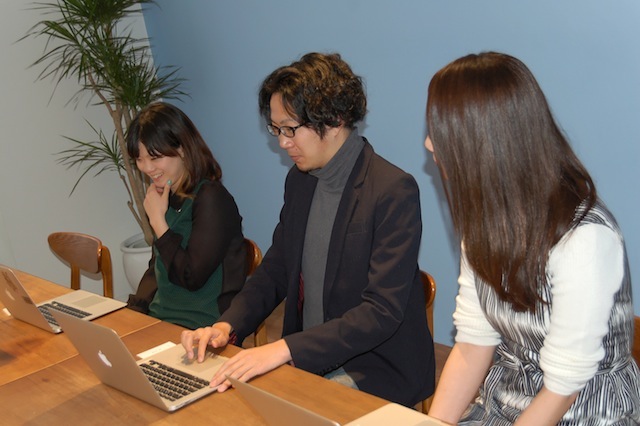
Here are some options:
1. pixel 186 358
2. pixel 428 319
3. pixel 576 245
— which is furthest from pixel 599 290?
pixel 186 358

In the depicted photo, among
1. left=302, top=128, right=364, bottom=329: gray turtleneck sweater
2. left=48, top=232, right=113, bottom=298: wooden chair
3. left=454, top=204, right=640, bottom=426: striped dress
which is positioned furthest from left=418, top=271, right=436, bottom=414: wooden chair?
left=48, top=232, right=113, bottom=298: wooden chair

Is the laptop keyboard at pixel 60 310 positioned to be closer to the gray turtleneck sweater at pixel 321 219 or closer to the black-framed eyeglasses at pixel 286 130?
the gray turtleneck sweater at pixel 321 219

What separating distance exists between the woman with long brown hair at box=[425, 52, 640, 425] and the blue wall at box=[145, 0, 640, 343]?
1.42m

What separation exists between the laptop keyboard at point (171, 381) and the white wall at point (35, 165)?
2.71m

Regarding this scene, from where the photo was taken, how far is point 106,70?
4.05 metres

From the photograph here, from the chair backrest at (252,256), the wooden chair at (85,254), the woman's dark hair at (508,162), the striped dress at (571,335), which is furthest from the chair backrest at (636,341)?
the wooden chair at (85,254)

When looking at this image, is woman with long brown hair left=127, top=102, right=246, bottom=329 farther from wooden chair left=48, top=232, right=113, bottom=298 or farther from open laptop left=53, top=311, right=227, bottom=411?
open laptop left=53, top=311, right=227, bottom=411

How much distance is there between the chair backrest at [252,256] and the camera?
2520 millimetres

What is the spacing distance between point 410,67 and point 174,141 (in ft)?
3.86

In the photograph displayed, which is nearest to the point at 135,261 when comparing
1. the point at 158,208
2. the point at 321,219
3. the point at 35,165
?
the point at 35,165

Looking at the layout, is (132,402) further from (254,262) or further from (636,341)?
(636,341)

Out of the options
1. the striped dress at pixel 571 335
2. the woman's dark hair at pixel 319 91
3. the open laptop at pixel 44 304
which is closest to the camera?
the striped dress at pixel 571 335

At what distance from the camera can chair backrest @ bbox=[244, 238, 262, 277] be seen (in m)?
2.52

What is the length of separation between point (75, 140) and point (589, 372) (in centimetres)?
358
